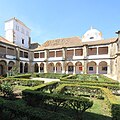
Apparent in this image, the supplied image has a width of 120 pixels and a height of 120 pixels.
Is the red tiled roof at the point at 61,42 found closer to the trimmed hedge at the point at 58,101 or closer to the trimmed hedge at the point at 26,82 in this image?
the trimmed hedge at the point at 26,82

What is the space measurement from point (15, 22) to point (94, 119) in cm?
3485

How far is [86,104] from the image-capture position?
5199mm

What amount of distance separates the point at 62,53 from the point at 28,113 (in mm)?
27820

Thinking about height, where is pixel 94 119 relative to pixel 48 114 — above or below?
below

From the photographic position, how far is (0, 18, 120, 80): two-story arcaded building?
1068 inches

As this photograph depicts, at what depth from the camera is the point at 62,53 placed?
104 feet

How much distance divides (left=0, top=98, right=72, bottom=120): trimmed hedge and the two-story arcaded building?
75.0ft

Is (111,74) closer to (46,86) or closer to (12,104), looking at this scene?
(46,86)

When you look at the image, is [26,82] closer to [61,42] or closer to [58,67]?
[58,67]

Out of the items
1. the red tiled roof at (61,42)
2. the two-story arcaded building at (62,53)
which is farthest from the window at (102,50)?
the red tiled roof at (61,42)

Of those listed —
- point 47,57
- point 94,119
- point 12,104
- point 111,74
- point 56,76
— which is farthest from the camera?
point 47,57

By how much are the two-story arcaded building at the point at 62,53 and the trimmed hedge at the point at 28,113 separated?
901 inches

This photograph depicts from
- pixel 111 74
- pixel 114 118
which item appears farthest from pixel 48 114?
pixel 111 74

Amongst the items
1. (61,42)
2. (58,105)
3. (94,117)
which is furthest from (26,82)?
(61,42)
